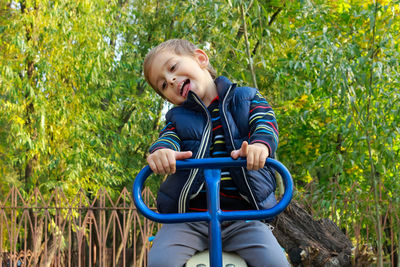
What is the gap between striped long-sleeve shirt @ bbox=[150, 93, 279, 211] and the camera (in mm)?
1918

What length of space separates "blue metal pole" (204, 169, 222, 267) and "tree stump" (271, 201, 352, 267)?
2.14 meters

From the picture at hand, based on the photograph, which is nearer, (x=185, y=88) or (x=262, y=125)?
(x=262, y=125)

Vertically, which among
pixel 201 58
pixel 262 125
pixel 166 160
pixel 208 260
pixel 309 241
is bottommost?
pixel 309 241

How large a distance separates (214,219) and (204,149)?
1.47 feet

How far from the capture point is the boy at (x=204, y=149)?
1.76m

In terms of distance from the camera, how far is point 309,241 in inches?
144

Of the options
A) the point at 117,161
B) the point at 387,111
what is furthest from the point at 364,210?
the point at 117,161

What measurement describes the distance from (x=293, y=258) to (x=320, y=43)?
2.25 metres

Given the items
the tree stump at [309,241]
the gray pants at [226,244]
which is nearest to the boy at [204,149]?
the gray pants at [226,244]

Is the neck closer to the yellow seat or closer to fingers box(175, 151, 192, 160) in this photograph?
fingers box(175, 151, 192, 160)

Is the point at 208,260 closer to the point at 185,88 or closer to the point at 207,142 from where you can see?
the point at 207,142

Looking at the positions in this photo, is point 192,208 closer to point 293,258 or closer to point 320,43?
point 293,258

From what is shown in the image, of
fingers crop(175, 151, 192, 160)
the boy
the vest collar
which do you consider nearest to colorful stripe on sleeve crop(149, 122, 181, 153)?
the boy

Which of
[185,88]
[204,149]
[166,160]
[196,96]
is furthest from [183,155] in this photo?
[185,88]
